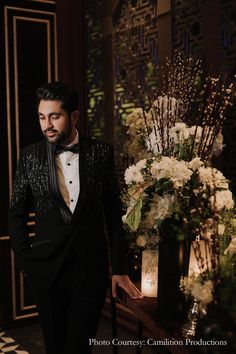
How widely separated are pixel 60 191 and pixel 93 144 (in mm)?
279

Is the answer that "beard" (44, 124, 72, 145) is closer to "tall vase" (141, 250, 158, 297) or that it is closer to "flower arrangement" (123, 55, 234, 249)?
"flower arrangement" (123, 55, 234, 249)

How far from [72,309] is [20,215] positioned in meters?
0.50

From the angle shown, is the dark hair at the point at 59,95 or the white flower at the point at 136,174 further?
the dark hair at the point at 59,95

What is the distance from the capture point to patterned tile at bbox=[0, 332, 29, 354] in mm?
3616

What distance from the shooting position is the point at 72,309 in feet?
7.34

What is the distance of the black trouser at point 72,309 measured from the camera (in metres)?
2.21

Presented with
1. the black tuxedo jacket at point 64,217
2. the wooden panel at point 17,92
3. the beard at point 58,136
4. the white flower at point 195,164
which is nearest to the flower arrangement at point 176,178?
the white flower at point 195,164

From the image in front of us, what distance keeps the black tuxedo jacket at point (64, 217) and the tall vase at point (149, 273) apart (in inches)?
4.1

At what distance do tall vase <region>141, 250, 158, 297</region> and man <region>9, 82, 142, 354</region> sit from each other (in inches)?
2.3

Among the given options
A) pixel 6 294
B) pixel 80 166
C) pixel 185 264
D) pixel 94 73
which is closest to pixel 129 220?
pixel 185 264

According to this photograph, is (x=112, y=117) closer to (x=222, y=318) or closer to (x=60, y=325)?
(x=60, y=325)

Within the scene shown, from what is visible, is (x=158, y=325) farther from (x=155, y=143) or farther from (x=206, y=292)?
(x=155, y=143)

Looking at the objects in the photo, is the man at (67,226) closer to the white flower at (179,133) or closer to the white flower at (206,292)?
the white flower at (179,133)

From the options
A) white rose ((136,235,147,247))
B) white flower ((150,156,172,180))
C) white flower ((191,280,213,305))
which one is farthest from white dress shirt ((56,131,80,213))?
white flower ((191,280,213,305))
